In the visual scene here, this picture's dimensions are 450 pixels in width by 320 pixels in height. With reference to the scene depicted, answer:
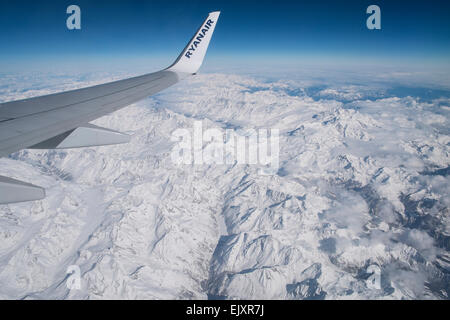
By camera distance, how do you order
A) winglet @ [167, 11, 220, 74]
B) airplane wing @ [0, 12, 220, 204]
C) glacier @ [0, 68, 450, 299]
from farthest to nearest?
glacier @ [0, 68, 450, 299]
winglet @ [167, 11, 220, 74]
airplane wing @ [0, 12, 220, 204]

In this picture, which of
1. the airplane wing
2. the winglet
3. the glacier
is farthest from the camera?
the glacier

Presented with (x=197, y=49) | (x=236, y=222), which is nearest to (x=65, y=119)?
(x=197, y=49)

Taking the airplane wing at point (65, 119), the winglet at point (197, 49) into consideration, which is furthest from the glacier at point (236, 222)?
the airplane wing at point (65, 119)

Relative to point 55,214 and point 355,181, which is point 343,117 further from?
point 55,214

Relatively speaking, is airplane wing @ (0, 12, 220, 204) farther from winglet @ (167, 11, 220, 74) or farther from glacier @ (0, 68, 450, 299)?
glacier @ (0, 68, 450, 299)

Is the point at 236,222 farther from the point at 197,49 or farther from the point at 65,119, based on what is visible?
the point at 65,119

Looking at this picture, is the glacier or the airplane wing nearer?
the airplane wing

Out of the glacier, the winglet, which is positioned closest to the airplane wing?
the winglet

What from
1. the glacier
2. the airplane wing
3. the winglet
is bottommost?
the glacier

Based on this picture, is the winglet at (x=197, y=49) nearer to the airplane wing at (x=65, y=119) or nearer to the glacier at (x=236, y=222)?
the airplane wing at (x=65, y=119)
